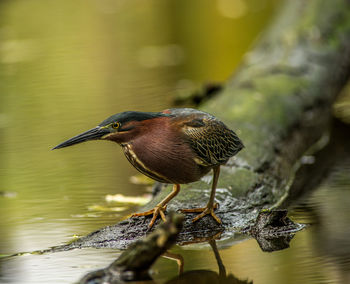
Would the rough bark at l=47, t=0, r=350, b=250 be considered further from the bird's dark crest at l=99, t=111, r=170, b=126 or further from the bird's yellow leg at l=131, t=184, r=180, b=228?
the bird's dark crest at l=99, t=111, r=170, b=126

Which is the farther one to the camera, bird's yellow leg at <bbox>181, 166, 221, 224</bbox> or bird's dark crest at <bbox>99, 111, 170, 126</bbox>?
bird's yellow leg at <bbox>181, 166, 221, 224</bbox>

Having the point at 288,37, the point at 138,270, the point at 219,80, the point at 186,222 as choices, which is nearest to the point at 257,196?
the point at 186,222

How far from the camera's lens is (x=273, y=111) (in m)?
7.41

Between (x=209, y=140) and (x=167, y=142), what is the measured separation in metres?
0.43

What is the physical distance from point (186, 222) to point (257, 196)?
0.90 m

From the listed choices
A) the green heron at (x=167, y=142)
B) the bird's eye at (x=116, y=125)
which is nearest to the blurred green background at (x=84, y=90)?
the green heron at (x=167, y=142)

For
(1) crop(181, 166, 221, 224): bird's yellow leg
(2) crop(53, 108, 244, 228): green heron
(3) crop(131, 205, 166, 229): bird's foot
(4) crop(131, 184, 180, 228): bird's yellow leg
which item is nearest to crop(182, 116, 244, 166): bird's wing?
(2) crop(53, 108, 244, 228): green heron

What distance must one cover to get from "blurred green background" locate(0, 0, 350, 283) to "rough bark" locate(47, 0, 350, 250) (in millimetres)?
371

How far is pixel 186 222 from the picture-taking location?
515cm

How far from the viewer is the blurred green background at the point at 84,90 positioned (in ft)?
17.5

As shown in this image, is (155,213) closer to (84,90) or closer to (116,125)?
(116,125)

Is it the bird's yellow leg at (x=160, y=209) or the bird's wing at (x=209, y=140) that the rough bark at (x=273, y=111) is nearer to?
the bird's yellow leg at (x=160, y=209)

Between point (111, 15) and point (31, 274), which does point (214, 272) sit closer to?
point (31, 274)

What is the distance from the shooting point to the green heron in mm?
4656
